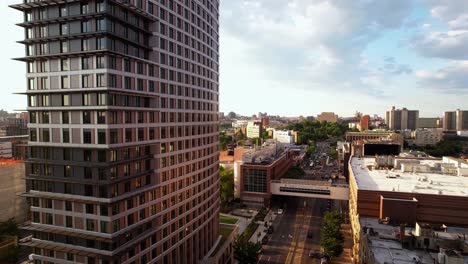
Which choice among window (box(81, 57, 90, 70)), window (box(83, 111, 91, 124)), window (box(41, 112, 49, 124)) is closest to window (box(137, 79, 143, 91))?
window (box(81, 57, 90, 70))

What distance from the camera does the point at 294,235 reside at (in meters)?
84.8

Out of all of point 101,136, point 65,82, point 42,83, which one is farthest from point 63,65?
point 101,136

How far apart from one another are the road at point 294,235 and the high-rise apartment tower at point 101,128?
3165cm

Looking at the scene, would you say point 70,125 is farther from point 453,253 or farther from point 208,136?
point 453,253

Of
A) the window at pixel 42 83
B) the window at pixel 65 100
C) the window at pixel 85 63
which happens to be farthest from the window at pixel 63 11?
the window at pixel 65 100

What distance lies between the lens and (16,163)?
82.8 meters

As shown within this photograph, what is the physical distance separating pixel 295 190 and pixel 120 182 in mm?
76731

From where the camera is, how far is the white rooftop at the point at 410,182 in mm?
66000

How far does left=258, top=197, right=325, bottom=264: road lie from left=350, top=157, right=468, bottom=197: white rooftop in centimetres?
2137

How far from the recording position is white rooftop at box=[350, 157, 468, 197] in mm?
Answer: 66000

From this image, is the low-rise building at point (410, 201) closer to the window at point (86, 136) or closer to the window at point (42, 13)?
the window at point (86, 136)

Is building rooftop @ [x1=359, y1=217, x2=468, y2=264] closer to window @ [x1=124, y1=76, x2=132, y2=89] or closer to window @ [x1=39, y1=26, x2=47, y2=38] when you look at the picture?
window @ [x1=124, y1=76, x2=132, y2=89]

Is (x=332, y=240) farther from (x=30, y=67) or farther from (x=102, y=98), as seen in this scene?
(x=30, y=67)

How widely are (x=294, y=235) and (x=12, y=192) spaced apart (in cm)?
7970
